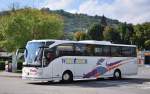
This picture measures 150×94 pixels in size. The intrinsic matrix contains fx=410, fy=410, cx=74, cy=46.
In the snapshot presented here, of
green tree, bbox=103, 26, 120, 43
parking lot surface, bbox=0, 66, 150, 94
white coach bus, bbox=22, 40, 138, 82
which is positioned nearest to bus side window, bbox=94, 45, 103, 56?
white coach bus, bbox=22, 40, 138, 82

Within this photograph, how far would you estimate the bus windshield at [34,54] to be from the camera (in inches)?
1051

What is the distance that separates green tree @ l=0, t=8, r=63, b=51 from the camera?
146 feet

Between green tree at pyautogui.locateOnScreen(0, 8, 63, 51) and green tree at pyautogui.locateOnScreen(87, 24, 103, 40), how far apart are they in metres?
65.3

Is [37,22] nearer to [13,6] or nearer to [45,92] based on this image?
[13,6]

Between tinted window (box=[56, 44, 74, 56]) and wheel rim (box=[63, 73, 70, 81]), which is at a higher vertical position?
tinted window (box=[56, 44, 74, 56])

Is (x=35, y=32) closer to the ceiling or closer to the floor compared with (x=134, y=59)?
closer to the ceiling

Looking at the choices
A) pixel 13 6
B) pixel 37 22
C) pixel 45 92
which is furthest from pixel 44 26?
pixel 45 92

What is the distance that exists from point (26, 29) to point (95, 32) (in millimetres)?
71299

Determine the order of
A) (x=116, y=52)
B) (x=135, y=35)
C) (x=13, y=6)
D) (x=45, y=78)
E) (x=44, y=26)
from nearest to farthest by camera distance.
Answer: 1. (x=45, y=78)
2. (x=116, y=52)
3. (x=44, y=26)
4. (x=13, y=6)
5. (x=135, y=35)

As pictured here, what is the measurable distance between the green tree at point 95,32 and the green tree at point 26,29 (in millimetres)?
65339

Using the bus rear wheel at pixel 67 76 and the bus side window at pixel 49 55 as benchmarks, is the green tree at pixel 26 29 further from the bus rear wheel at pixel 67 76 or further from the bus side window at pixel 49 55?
Result: the bus side window at pixel 49 55

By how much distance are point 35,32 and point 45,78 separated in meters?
19.6

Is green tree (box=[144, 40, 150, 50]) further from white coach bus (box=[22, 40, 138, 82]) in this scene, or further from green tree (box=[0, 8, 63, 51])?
white coach bus (box=[22, 40, 138, 82])

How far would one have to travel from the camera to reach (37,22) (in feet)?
151
